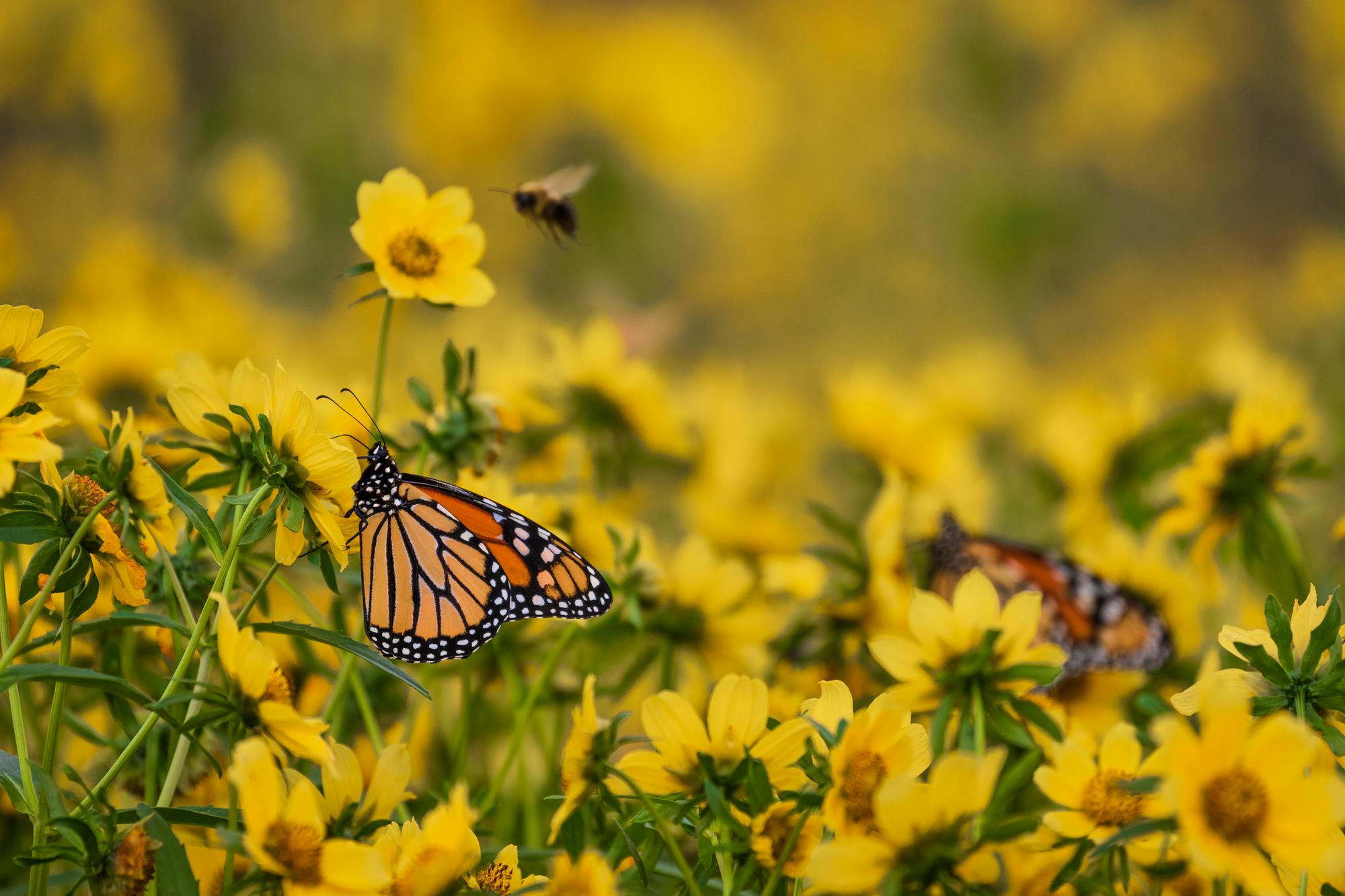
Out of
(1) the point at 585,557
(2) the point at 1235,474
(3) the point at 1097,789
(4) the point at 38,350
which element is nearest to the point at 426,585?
(1) the point at 585,557

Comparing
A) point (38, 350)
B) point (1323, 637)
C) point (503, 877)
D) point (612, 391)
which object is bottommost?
point (503, 877)

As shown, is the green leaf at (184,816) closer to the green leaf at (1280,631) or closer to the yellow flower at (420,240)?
the yellow flower at (420,240)

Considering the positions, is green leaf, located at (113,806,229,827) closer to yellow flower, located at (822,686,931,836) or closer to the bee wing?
yellow flower, located at (822,686,931,836)

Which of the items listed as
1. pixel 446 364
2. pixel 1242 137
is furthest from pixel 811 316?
pixel 446 364

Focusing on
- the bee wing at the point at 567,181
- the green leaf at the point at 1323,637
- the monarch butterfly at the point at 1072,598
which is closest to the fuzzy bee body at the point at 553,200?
the bee wing at the point at 567,181

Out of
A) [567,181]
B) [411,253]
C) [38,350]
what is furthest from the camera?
[567,181]

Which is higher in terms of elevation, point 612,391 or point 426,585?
point 612,391

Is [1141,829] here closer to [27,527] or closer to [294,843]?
[294,843]
